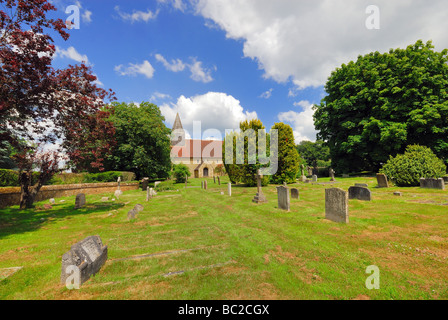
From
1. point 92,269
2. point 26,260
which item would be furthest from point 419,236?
point 26,260

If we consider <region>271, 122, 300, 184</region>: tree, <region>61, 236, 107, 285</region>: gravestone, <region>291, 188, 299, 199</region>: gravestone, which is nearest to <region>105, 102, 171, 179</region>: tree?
<region>271, 122, 300, 184</region>: tree

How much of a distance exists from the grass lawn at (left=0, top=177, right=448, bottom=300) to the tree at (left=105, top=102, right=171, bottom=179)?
18307mm

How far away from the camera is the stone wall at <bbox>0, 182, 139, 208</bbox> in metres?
11.5

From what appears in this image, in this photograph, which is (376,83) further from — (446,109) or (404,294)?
(404,294)

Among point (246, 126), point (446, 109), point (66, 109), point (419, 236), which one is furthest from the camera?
point (246, 126)

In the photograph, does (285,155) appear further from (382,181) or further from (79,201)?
(79,201)

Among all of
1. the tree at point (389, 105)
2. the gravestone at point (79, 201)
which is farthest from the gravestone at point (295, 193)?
the tree at point (389, 105)

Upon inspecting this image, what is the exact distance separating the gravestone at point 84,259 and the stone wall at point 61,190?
13001mm

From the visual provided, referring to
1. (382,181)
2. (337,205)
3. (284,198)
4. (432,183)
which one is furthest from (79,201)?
(432,183)

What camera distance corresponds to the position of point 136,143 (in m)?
26.2

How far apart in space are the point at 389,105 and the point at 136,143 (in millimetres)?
33050
